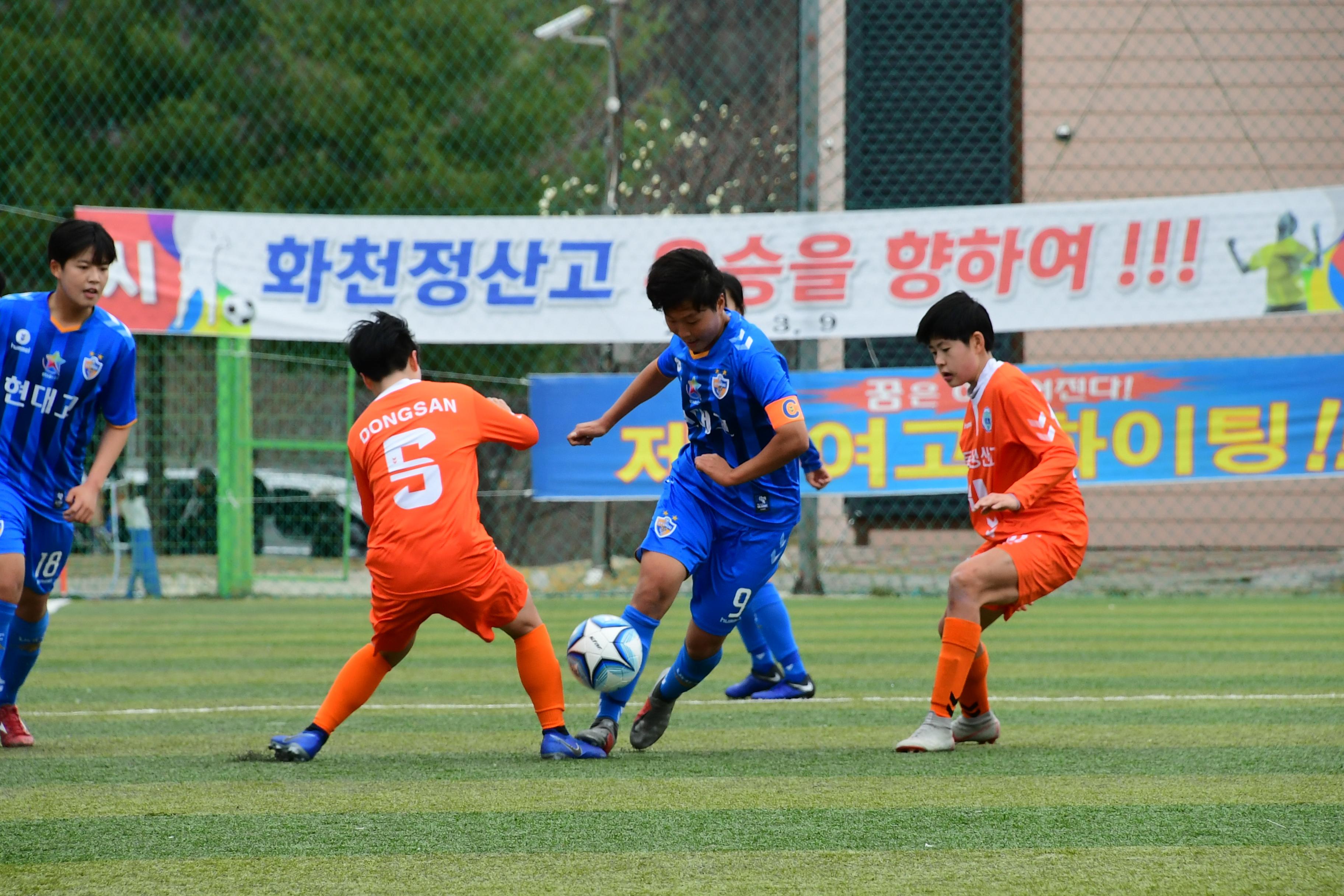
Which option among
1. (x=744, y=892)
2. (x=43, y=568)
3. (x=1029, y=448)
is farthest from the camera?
(x=43, y=568)

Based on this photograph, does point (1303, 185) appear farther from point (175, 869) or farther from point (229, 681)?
point (175, 869)

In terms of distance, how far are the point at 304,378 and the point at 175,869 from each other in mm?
12985

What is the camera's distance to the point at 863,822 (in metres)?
3.72

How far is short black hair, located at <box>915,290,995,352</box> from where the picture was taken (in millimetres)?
5156

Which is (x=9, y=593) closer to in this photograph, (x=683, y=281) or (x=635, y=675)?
(x=635, y=675)

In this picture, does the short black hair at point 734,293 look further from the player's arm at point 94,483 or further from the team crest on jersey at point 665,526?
the player's arm at point 94,483

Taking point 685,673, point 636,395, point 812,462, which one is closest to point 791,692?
point 812,462

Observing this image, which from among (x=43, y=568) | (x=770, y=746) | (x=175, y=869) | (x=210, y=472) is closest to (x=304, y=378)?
(x=210, y=472)

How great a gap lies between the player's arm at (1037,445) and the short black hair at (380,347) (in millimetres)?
2010

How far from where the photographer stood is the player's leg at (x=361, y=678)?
15.9 feet

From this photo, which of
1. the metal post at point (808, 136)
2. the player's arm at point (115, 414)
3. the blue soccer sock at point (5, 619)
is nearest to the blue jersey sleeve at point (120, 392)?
the player's arm at point (115, 414)

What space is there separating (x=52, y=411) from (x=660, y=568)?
2.39 metres

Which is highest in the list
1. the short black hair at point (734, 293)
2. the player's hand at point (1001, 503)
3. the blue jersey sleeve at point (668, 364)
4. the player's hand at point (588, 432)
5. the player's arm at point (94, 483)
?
the short black hair at point (734, 293)

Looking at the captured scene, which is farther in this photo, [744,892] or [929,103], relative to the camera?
[929,103]
